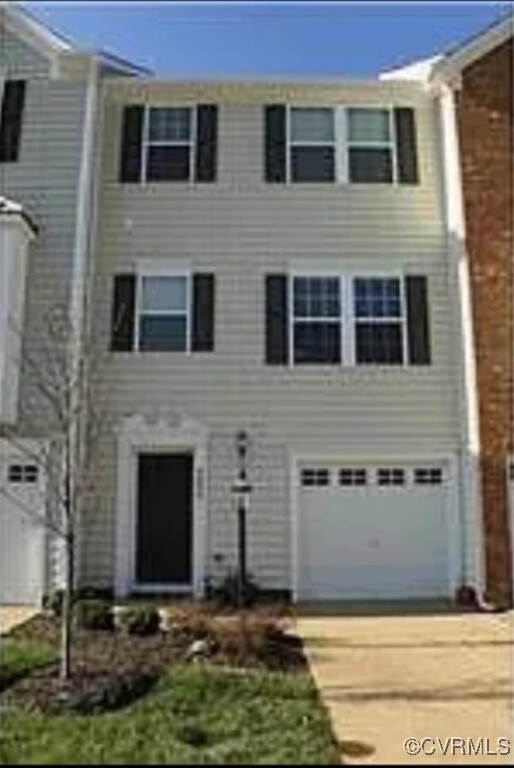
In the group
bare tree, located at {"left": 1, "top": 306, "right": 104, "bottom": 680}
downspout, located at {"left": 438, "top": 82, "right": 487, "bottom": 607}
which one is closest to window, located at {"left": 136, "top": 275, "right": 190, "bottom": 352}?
bare tree, located at {"left": 1, "top": 306, "right": 104, "bottom": 680}

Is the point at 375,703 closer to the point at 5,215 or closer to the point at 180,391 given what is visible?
the point at 180,391

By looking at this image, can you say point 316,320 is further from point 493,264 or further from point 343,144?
point 343,144

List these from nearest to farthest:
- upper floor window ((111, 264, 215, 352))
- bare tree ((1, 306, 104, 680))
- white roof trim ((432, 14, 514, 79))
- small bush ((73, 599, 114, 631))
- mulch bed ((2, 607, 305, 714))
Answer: mulch bed ((2, 607, 305, 714)) < small bush ((73, 599, 114, 631)) < bare tree ((1, 306, 104, 680)) < upper floor window ((111, 264, 215, 352)) < white roof trim ((432, 14, 514, 79))

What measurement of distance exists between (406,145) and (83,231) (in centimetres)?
568

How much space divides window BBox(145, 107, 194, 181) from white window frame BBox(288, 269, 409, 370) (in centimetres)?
272

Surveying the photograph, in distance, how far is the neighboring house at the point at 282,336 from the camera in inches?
690

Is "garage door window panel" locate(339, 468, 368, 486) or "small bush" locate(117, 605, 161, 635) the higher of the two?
"garage door window panel" locate(339, 468, 368, 486)

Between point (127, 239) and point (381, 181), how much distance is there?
4.41m

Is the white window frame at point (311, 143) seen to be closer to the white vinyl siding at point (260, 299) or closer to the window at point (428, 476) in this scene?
the white vinyl siding at point (260, 299)

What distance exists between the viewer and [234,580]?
16.9m

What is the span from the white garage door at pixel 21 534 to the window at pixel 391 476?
5.41m

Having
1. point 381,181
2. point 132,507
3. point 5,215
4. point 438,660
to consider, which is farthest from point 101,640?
point 381,181

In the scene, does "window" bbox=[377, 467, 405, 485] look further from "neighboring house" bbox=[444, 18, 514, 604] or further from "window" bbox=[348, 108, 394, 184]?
"window" bbox=[348, 108, 394, 184]

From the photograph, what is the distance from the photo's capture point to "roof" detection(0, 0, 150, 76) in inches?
739
